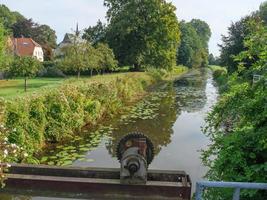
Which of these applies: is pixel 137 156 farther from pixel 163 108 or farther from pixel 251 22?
pixel 163 108

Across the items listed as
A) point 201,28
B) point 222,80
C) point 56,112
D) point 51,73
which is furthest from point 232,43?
point 201,28

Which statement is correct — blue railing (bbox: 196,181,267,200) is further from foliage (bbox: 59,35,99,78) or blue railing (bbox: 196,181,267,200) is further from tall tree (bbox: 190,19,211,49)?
tall tree (bbox: 190,19,211,49)

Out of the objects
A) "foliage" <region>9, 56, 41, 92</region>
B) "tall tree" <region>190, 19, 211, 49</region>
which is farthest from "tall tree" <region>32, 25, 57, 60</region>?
"tall tree" <region>190, 19, 211, 49</region>

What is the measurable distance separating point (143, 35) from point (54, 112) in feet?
132

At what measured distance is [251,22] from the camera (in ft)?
21.7

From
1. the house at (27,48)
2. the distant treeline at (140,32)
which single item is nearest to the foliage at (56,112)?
the distant treeline at (140,32)

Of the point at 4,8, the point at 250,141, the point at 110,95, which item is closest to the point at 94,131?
the point at 110,95

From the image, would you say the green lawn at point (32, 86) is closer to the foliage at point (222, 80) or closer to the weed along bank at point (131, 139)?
the weed along bank at point (131, 139)

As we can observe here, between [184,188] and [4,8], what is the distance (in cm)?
10872

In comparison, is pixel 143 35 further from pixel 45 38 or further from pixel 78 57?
pixel 45 38

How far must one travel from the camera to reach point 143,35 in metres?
52.7

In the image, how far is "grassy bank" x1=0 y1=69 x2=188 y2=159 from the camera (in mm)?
11141

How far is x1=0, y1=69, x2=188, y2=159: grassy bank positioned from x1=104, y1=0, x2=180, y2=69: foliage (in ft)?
103

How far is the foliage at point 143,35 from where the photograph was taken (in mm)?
52375
